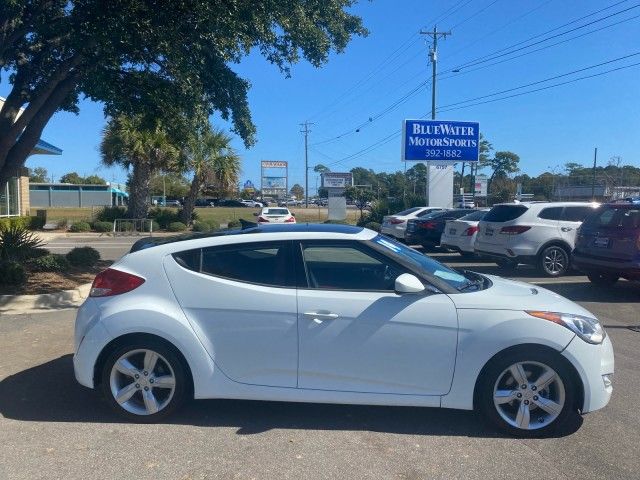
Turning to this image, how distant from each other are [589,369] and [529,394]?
1.54 feet

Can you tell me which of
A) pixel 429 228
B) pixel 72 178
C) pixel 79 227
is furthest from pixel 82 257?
pixel 72 178

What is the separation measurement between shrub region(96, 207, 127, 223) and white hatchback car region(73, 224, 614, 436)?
29158 mm

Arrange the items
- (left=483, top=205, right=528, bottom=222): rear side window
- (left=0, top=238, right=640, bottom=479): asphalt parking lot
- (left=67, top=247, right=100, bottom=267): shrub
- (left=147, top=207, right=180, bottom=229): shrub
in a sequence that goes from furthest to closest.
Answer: (left=147, top=207, right=180, bottom=229): shrub, (left=483, top=205, right=528, bottom=222): rear side window, (left=67, top=247, right=100, bottom=267): shrub, (left=0, top=238, right=640, bottom=479): asphalt parking lot

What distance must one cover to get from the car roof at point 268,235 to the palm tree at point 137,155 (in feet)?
81.8

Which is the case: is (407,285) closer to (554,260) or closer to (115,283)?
(115,283)

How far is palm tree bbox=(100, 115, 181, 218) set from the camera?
29.5 meters

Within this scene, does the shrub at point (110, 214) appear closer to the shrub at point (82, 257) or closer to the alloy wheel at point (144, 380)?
the shrub at point (82, 257)

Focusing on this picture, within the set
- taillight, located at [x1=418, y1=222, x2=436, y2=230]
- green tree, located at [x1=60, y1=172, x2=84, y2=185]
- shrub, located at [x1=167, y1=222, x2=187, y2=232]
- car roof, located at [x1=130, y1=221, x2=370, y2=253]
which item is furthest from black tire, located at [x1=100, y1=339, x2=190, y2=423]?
green tree, located at [x1=60, y1=172, x2=84, y2=185]

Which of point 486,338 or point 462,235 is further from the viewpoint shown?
point 462,235

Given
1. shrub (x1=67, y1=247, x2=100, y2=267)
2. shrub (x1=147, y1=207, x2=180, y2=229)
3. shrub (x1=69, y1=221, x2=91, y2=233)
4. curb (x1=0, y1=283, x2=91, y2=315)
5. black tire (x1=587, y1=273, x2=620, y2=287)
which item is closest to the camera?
curb (x1=0, y1=283, x2=91, y2=315)

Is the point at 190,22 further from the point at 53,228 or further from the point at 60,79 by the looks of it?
the point at 53,228

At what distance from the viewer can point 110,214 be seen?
32.7 meters

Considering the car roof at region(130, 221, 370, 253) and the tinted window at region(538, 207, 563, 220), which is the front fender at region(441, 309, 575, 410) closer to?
the car roof at region(130, 221, 370, 253)

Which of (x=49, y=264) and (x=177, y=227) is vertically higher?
(x=49, y=264)
